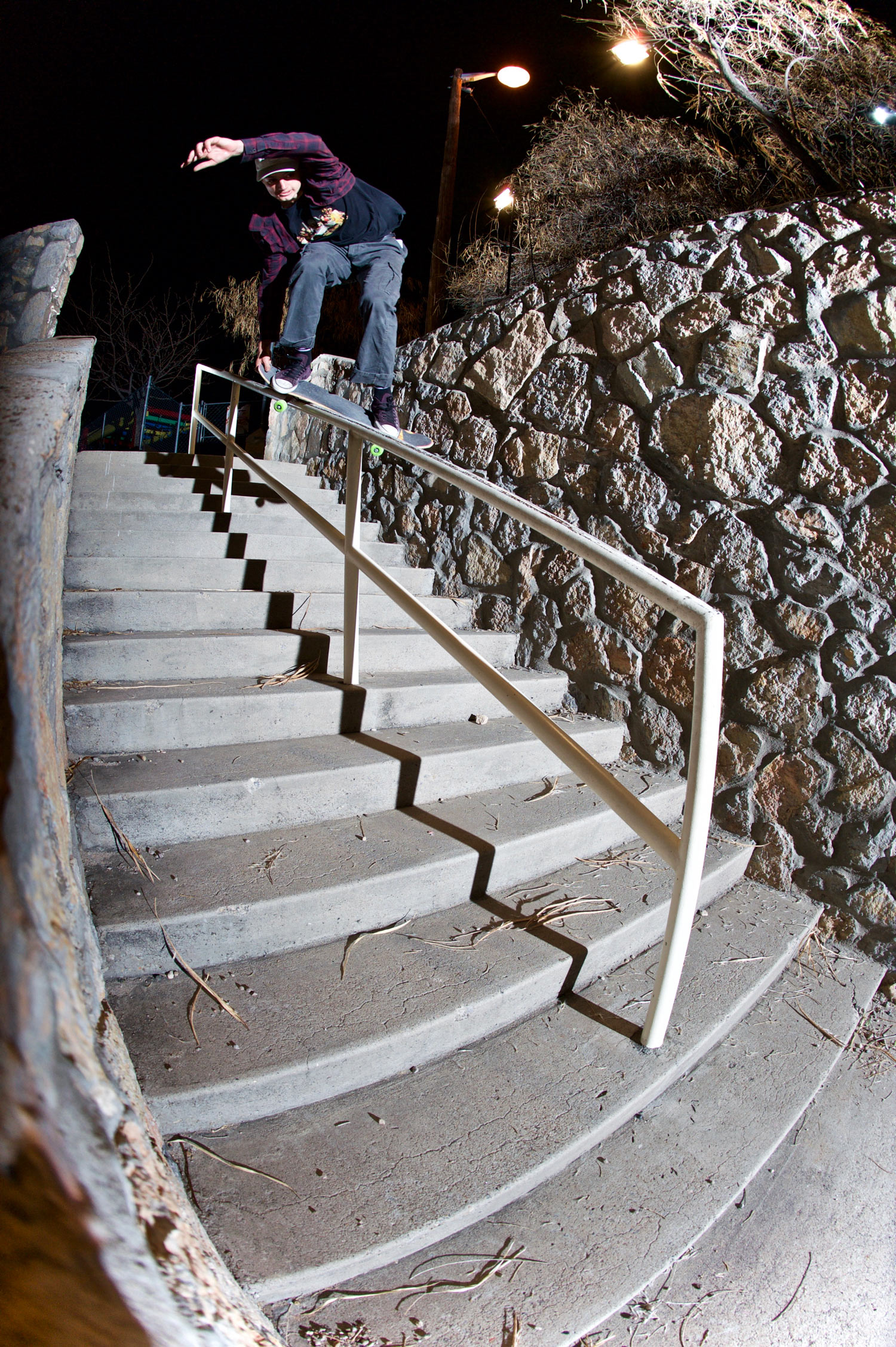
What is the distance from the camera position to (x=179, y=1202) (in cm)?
66

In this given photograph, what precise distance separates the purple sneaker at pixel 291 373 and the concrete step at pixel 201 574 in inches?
35.0

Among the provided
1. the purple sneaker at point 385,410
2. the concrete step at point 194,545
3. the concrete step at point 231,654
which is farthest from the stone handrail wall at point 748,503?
the concrete step at point 194,545

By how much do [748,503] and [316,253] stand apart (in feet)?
7.93

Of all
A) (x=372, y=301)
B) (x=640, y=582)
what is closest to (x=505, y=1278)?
(x=640, y=582)

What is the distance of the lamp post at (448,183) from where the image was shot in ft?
21.4

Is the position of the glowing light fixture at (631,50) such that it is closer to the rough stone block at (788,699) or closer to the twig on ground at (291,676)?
the rough stone block at (788,699)

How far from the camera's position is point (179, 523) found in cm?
364

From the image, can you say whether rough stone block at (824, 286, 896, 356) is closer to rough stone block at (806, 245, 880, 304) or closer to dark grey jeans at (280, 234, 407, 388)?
rough stone block at (806, 245, 880, 304)

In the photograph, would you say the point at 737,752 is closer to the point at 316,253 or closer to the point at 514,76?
the point at 316,253

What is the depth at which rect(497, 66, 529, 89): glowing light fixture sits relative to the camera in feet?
21.4

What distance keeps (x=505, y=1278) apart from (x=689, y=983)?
99 centimetres

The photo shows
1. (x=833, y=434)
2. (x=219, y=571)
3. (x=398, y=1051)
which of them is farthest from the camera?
(x=219, y=571)

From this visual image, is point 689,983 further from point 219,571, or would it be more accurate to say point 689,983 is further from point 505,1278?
point 219,571

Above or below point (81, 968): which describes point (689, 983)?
below
